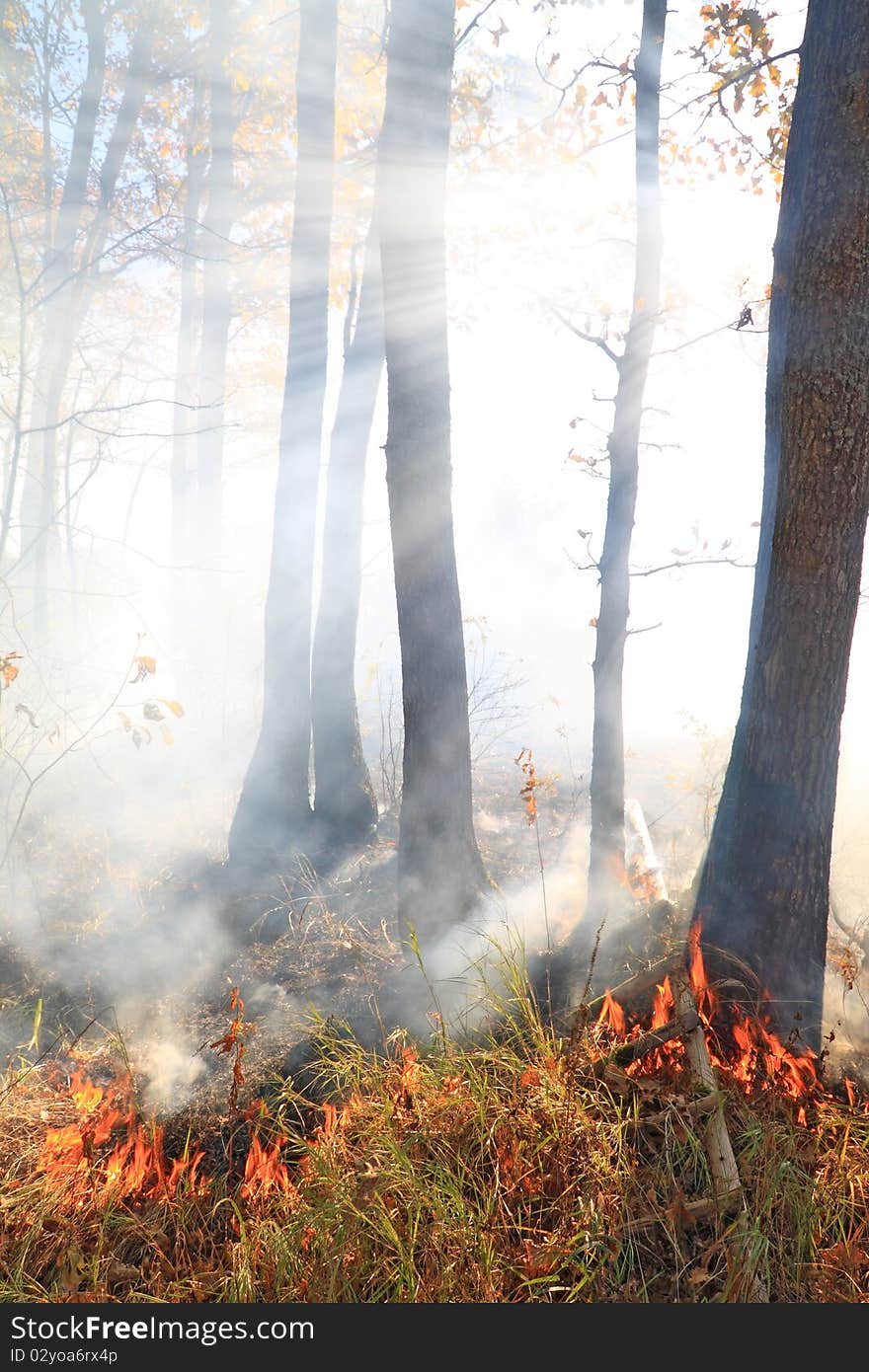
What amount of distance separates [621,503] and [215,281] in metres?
9.25

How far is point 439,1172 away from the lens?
2.51 m

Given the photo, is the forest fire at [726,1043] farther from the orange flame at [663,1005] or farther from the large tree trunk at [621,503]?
the large tree trunk at [621,503]

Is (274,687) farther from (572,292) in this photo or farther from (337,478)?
(572,292)

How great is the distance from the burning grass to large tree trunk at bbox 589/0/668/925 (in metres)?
2.78

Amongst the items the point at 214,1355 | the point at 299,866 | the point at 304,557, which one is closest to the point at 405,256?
the point at 304,557

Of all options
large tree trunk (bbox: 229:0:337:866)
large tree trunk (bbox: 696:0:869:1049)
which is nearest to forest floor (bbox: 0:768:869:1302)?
large tree trunk (bbox: 696:0:869:1049)

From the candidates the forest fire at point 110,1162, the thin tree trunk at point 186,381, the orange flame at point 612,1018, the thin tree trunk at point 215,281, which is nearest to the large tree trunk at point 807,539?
the orange flame at point 612,1018

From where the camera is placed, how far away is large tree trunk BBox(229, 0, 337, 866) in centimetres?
688

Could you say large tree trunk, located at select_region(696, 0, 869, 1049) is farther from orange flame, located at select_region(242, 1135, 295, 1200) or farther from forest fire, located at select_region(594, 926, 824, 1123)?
orange flame, located at select_region(242, 1135, 295, 1200)

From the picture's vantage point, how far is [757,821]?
3.50 m

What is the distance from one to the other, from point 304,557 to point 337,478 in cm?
130

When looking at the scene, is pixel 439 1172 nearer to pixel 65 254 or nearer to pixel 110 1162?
pixel 110 1162

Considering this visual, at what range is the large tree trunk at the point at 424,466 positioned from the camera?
5.09 meters

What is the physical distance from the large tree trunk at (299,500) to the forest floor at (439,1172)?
293 centimetres
